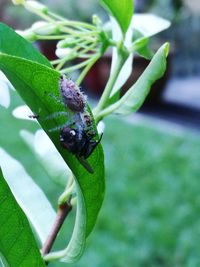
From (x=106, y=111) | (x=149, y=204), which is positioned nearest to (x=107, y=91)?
(x=106, y=111)

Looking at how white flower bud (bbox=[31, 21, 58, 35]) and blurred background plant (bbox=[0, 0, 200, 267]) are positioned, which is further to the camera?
blurred background plant (bbox=[0, 0, 200, 267])

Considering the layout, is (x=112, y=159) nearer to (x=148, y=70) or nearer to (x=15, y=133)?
(x=15, y=133)

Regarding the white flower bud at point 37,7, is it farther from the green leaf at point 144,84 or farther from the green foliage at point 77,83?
the green leaf at point 144,84

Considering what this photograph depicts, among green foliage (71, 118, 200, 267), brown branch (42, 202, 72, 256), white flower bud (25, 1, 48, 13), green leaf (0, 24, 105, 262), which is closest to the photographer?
green leaf (0, 24, 105, 262)

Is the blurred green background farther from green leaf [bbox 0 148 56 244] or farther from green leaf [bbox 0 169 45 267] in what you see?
green leaf [bbox 0 169 45 267]

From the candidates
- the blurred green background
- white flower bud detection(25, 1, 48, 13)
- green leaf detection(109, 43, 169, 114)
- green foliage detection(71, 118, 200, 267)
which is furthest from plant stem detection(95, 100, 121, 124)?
green foliage detection(71, 118, 200, 267)

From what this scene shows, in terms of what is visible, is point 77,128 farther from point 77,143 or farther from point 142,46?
point 142,46

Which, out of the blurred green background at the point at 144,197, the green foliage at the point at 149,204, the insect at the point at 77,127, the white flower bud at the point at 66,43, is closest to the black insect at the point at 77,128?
the insect at the point at 77,127
